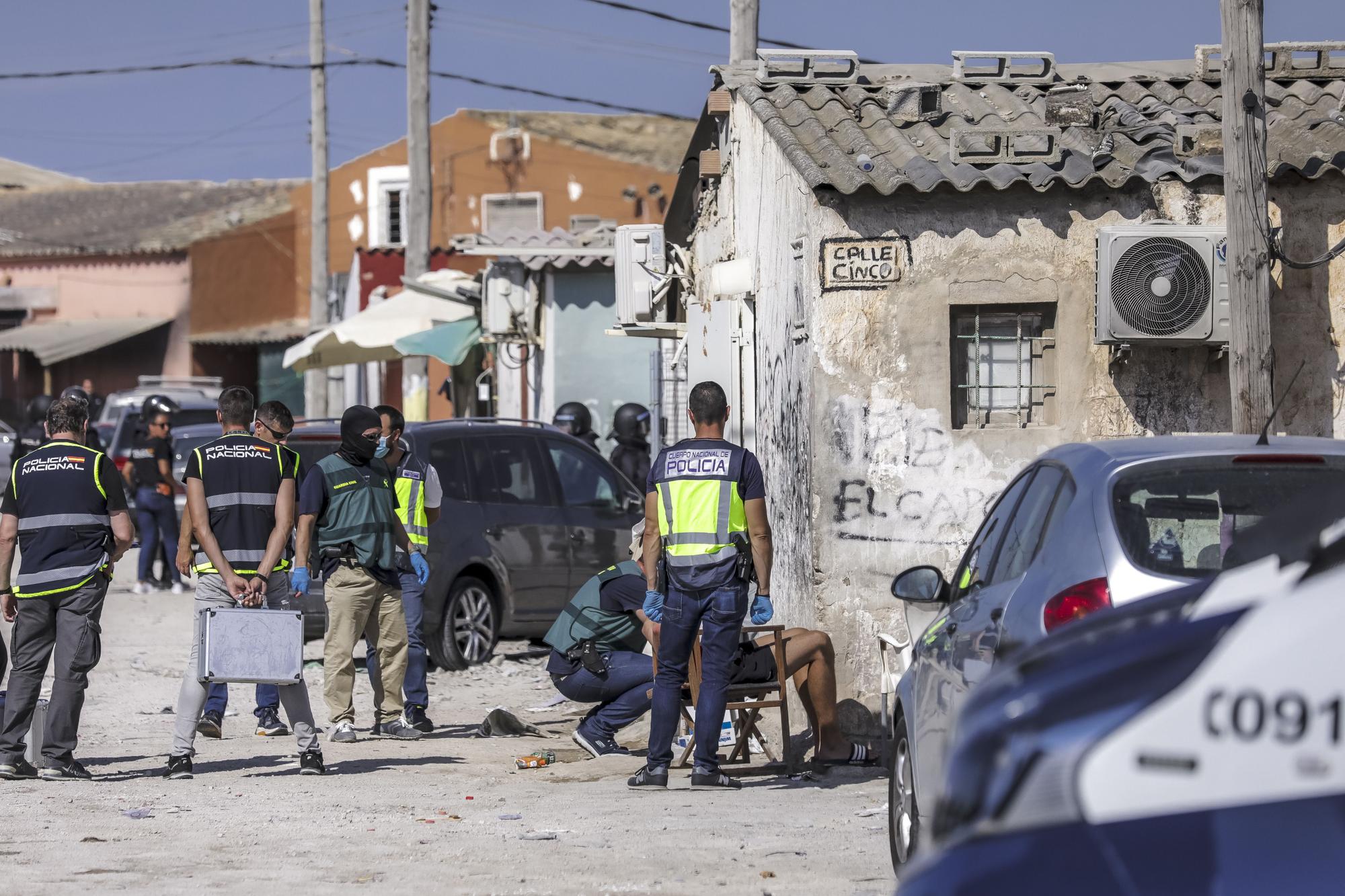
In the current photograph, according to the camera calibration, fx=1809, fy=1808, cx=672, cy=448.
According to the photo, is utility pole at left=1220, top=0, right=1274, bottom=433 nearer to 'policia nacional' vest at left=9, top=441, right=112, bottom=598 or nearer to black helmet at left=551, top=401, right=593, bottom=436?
'policia nacional' vest at left=9, top=441, right=112, bottom=598

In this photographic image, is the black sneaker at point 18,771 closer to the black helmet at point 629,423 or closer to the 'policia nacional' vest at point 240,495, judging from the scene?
the 'policia nacional' vest at point 240,495

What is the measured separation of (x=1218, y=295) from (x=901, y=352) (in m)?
1.70

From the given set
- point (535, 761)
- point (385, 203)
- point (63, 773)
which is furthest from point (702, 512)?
point (385, 203)

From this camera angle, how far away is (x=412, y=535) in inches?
437

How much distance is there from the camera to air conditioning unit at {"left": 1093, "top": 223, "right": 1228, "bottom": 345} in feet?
31.5

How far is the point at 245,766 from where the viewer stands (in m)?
9.52

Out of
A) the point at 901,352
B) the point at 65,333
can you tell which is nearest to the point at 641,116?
the point at 65,333

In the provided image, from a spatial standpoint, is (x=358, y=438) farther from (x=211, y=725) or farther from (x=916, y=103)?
(x=916, y=103)

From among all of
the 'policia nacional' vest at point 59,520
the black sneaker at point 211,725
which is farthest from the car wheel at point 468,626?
the 'policia nacional' vest at point 59,520

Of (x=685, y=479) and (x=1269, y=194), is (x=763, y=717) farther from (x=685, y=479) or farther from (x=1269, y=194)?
(x=1269, y=194)

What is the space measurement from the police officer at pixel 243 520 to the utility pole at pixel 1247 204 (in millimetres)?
4863

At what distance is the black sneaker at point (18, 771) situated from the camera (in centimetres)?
889

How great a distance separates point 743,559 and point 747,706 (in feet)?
3.31

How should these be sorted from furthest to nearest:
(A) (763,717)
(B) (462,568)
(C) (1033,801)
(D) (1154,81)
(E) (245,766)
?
(B) (462,568)
(D) (1154,81)
(A) (763,717)
(E) (245,766)
(C) (1033,801)
